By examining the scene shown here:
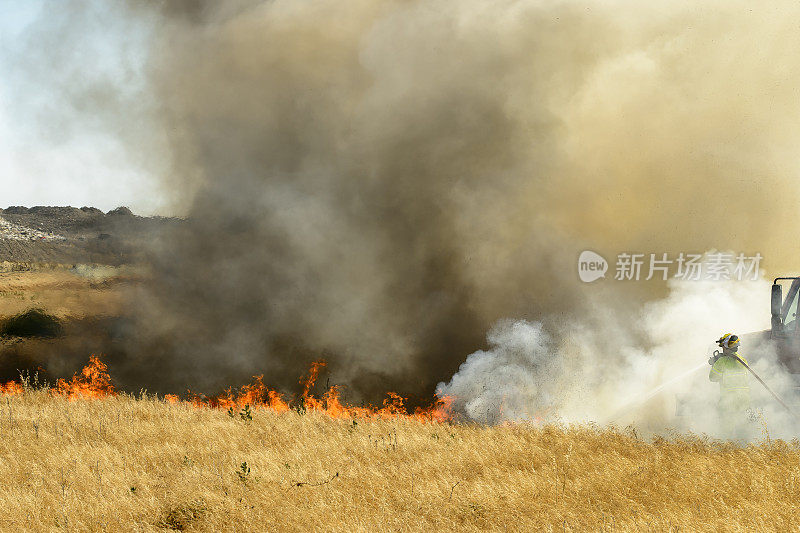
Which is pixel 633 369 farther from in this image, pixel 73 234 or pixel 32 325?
pixel 73 234

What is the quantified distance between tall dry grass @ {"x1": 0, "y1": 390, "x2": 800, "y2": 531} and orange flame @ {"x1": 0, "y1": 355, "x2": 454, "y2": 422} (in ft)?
9.47

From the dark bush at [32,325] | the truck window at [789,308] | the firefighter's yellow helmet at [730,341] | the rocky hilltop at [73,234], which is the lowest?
the dark bush at [32,325]

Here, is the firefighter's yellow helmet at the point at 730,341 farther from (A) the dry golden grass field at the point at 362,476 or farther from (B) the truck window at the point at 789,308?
(B) the truck window at the point at 789,308

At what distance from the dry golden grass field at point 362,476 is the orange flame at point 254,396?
7.45 ft

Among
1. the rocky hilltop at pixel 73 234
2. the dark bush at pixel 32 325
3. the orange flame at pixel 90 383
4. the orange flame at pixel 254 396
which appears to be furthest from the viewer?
the rocky hilltop at pixel 73 234

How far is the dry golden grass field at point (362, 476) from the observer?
7.59 m

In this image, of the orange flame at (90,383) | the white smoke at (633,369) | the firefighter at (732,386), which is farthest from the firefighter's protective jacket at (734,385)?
the orange flame at (90,383)

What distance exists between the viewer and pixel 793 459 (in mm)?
9453

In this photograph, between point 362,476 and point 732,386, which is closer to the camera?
point 362,476

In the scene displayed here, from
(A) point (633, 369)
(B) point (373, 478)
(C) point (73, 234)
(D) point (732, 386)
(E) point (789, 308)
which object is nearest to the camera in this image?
(B) point (373, 478)

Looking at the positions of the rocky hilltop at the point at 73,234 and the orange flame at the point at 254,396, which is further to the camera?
the rocky hilltop at the point at 73,234

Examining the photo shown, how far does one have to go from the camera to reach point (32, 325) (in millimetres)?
16438

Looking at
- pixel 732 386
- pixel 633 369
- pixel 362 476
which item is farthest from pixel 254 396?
pixel 732 386

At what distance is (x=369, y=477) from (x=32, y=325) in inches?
455
